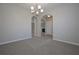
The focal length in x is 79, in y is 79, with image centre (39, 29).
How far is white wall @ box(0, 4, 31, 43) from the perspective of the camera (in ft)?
9.37

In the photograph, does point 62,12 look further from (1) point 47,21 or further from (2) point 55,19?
(1) point 47,21

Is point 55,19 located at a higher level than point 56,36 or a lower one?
higher

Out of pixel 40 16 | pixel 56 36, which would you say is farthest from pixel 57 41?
pixel 40 16

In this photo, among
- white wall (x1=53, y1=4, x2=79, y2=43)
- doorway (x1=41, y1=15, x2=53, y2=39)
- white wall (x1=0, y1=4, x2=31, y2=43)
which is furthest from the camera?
white wall (x1=53, y1=4, x2=79, y2=43)

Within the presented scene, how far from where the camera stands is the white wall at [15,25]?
2.86m

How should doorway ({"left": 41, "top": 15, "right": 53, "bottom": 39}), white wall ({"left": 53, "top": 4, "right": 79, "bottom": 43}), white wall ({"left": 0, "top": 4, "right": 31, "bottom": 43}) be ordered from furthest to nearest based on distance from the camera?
white wall ({"left": 53, "top": 4, "right": 79, "bottom": 43}) < white wall ({"left": 0, "top": 4, "right": 31, "bottom": 43}) < doorway ({"left": 41, "top": 15, "right": 53, "bottom": 39})

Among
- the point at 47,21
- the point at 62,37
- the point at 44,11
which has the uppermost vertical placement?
the point at 44,11

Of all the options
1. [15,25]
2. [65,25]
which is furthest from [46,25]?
[15,25]

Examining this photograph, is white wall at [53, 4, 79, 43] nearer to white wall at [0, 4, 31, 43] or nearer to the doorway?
the doorway

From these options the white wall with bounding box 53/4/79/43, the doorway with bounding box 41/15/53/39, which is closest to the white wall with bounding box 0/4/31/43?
the doorway with bounding box 41/15/53/39

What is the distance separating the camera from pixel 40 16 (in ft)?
8.72
